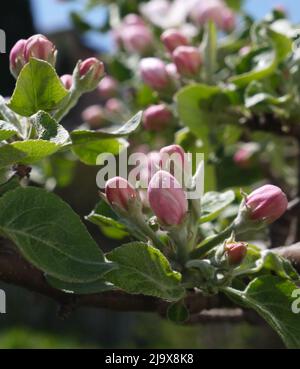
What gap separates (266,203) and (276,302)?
3.7 inches

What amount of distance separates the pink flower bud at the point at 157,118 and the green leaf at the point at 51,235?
0.50 meters

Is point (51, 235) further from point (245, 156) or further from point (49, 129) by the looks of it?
point (245, 156)

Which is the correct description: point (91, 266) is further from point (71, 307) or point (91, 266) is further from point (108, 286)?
point (71, 307)

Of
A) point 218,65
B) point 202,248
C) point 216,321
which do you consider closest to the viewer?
point 202,248

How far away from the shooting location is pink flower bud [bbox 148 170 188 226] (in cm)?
68

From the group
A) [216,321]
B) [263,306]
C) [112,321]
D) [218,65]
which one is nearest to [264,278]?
[263,306]

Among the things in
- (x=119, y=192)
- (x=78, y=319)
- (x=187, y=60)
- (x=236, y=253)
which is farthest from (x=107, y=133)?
(x=78, y=319)

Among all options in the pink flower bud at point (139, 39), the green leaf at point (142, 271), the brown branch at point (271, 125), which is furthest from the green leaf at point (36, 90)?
the pink flower bud at point (139, 39)

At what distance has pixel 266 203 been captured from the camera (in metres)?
0.73

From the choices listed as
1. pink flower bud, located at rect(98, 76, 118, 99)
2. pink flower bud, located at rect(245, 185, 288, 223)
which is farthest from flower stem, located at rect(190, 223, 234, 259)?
pink flower bud, located at rect(98, 76, 118, 99)

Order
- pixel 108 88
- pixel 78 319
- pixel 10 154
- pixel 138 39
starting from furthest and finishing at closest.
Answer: pixel 78 319 < pixel 108 88 < pixel 138 39 < pixel 10 154

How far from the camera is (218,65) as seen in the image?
4.02ft

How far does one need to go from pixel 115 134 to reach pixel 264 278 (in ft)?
0.61

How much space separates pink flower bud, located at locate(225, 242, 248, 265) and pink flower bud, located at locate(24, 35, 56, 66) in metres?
0.25
